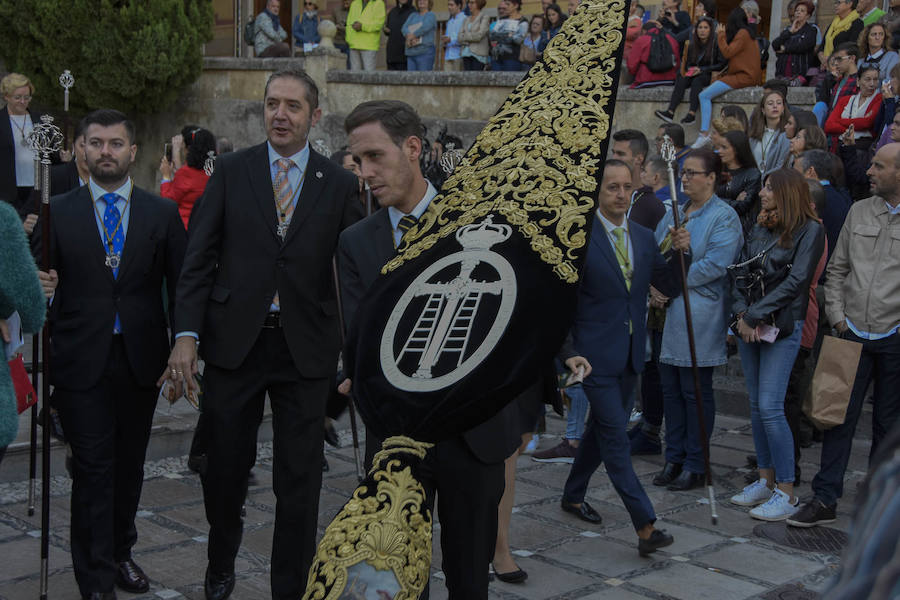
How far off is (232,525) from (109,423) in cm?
65

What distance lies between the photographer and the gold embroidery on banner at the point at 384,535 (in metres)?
2.46

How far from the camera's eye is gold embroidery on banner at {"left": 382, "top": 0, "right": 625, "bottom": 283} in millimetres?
3055

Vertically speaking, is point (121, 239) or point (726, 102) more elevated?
point (726, 102)

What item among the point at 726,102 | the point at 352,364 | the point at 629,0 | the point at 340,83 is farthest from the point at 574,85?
the point at 340,83

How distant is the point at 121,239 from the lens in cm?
436

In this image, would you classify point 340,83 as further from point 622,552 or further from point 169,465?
point 622,552

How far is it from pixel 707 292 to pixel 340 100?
1107cm

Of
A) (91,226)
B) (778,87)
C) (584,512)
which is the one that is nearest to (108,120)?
(91,226)

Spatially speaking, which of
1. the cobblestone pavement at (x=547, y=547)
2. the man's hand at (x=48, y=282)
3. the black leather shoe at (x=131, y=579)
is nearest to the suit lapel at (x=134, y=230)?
the man's hand at (x=48, y=282)

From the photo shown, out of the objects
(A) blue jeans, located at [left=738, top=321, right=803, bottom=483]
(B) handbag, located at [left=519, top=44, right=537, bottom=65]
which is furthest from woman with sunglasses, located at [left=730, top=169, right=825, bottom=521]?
(B) handbag, located at [left=519, top=44, right=537, bottom=65]

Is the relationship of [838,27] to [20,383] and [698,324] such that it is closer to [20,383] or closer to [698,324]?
[698,324]

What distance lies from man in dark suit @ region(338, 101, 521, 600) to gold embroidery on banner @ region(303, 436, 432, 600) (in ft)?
0.41

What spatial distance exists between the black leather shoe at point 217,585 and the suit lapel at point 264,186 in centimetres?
140

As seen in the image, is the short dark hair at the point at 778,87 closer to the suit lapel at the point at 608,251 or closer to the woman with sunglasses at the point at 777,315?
the woman with sunglasses at the point at 777,315
